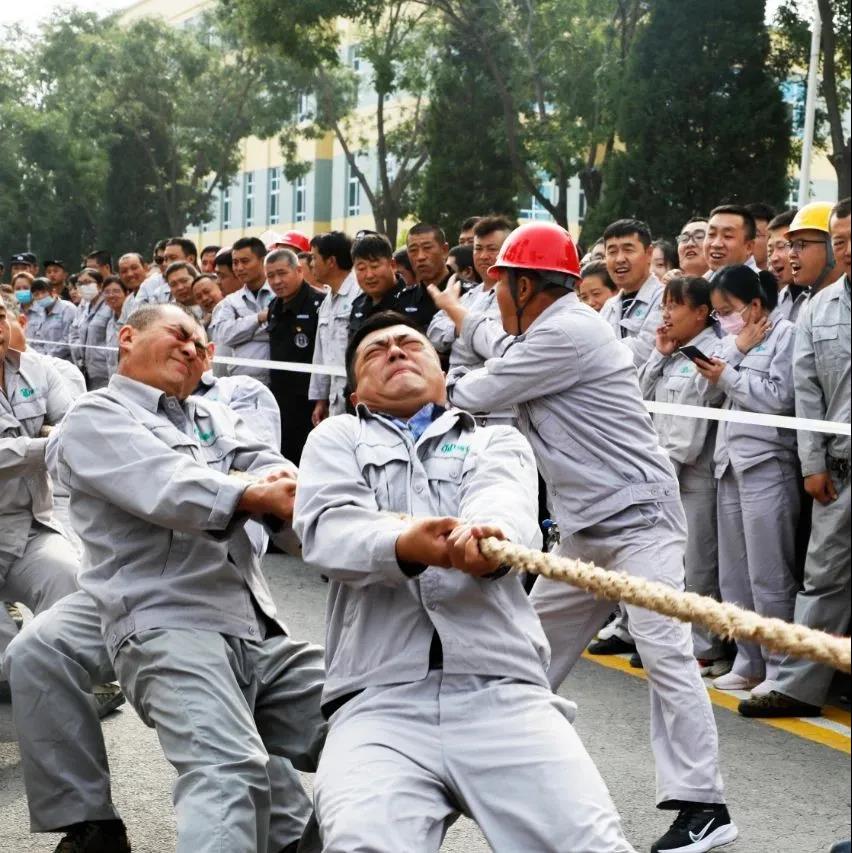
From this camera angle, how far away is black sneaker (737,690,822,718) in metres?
6.04

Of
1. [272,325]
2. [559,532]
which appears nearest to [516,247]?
[559,532]

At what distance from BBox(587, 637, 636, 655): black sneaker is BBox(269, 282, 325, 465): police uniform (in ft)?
11.7

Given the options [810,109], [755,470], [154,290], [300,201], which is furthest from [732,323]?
[300,201]

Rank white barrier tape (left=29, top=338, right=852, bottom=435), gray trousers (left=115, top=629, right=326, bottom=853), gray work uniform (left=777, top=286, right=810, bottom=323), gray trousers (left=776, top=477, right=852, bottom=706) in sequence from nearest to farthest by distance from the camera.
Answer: gray trousers (left=776, top=477, right=852, bottom=706) → gray trousers (left=115, top=629, right=326, bottom=853) → white barrier tape (left=29, top=338, right=852, bottom=435) → gray work uniform (left=777, top=286, right=810, bottom=323)

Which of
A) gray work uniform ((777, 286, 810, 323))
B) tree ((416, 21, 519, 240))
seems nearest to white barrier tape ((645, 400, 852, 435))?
gray work uniform ((777, 286, 810, 323))

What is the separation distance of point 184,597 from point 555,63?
75.1 feet

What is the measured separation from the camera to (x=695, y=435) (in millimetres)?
6918

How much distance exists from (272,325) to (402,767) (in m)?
7.68

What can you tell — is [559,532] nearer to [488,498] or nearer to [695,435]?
[488,498]

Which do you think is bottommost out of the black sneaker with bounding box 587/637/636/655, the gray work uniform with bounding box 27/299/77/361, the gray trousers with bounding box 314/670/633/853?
the black sneaker with bounding box 587/637/636/655

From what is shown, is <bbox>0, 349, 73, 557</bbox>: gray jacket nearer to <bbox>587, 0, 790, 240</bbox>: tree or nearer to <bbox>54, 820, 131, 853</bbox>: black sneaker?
<bbox>54, 820, 131, 853</bbox>: black sneaker

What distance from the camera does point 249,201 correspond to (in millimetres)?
55281

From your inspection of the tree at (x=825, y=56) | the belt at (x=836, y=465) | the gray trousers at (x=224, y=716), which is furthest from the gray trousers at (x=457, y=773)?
the tree at (x=825, y=56)

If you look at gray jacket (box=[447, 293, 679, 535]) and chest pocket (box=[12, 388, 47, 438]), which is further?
chest pocket (box=[12, 388, 47, 438])
